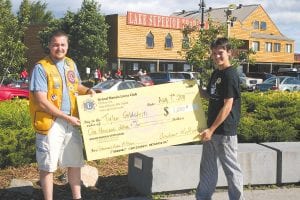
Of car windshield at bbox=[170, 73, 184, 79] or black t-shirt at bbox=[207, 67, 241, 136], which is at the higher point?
black t-shirt at bbox=[207, 67, 241, 136]

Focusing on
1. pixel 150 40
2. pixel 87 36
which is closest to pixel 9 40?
pixel 87 36

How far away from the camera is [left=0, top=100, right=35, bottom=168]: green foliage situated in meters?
6.71

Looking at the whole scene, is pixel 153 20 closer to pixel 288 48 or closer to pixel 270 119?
pixel 288 48

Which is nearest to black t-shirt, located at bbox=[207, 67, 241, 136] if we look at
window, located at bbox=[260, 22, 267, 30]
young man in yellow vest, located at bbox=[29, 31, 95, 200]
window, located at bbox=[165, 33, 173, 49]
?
young man in yellow vest, located at bbox=[29, 31, 95, 200]

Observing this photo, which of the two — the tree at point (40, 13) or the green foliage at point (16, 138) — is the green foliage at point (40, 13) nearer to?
the tree at point (40, 13)

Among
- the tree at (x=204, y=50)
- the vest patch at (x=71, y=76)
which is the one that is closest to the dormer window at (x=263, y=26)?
the tree at (x=204, y=50)

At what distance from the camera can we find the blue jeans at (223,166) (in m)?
5.00

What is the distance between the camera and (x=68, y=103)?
4.69 metres

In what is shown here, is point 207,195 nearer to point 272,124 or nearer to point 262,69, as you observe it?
point 272,124

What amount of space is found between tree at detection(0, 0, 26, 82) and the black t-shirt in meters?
11.4

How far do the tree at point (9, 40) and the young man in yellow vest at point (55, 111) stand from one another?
11.1 meters

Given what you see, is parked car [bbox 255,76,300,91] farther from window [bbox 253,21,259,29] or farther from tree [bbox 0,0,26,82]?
window [bbox 253,21,259,29]

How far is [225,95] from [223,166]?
29.4 inches

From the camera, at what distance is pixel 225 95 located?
482cm
